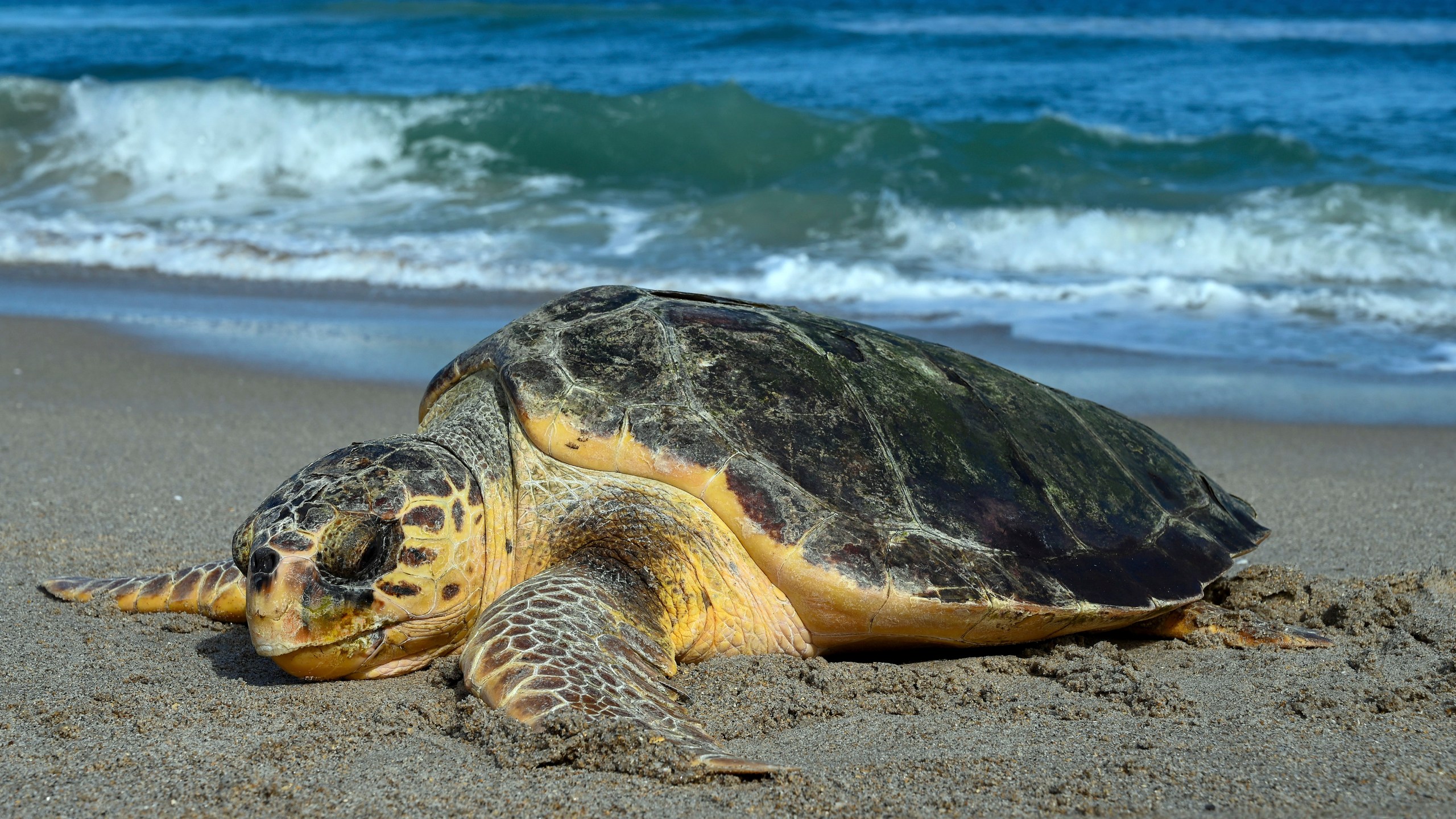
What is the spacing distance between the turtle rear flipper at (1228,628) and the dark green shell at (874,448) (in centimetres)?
13

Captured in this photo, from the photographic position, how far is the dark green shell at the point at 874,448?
100 inches

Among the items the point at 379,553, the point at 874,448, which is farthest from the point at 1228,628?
the point at 379,553

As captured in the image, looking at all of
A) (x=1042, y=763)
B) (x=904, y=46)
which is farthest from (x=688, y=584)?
(x=904, y=46)

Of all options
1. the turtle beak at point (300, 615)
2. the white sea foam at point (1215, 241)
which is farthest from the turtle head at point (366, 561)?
the white sea foam at point (1215, 241)

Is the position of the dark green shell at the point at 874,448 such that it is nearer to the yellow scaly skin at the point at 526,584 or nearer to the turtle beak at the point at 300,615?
the yellow scaly skin at the point at 526,584

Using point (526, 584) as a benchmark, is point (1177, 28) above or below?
above

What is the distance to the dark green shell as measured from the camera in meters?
2.55

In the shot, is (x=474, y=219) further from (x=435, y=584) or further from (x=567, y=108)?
(x=435, y=584)

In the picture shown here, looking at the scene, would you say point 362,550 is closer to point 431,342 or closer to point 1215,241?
point 431,342

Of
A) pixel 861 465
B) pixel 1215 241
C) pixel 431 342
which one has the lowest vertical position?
pixel 431 342

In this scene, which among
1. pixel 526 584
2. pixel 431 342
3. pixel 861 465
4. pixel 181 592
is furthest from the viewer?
pixel 431 342

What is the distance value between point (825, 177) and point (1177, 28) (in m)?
17.9

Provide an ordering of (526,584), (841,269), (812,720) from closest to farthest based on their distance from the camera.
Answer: (812,720)
(526,584)
(841,269)

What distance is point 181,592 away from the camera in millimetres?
2838
